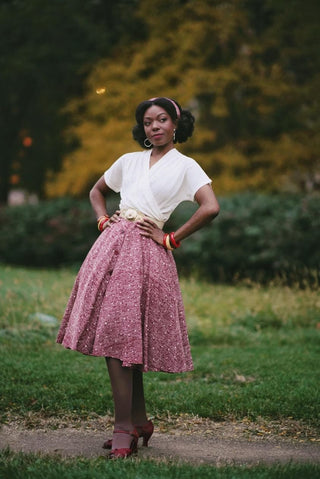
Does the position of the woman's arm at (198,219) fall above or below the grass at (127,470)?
above

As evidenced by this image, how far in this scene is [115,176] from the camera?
→ 4164mm

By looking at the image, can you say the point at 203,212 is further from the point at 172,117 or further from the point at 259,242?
the point at 259,242

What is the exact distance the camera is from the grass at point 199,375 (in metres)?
3.38

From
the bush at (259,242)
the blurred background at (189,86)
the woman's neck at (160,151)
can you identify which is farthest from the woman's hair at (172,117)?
the blurred background at (189,86)

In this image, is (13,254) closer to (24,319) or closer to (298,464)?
(24,319)

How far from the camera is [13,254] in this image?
50.9 ft

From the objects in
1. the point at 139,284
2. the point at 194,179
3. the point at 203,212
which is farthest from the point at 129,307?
the point at 194,179

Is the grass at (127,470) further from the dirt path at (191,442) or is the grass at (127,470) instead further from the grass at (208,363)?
the grass at (208,363)

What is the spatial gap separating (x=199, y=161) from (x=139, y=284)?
10.9m

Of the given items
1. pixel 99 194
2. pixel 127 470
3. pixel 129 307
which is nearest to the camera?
pixel 127 470

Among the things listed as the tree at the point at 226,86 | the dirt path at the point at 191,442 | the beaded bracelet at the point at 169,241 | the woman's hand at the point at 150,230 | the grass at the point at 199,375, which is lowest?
the dirt path at the point at 191,442

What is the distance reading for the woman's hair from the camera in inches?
156

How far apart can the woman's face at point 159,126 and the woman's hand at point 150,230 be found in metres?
0.50

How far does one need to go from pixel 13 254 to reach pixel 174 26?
6.51m
